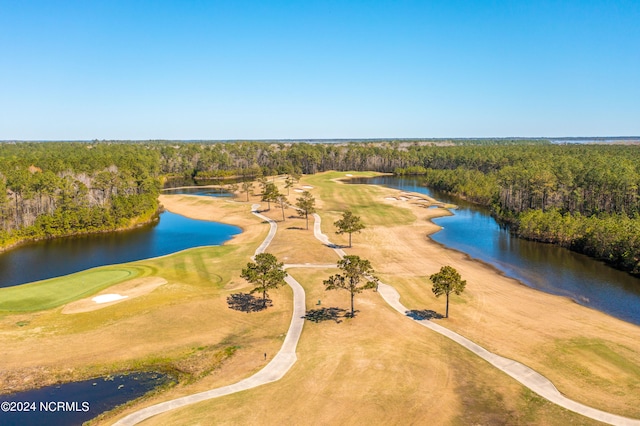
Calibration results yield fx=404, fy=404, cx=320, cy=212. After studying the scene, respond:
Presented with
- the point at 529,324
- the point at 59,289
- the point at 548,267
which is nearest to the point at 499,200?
the point at 548,267

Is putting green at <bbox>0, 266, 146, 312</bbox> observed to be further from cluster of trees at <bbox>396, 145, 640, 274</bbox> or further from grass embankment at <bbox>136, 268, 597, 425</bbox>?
cluster of trees at <bbox>396, 145, 640, 274</bbox>

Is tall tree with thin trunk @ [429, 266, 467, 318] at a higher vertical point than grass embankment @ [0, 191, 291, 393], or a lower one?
higher

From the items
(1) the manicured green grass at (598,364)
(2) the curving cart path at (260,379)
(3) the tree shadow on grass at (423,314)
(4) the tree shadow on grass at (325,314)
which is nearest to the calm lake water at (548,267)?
(1) the manicured green grass at (598,364)

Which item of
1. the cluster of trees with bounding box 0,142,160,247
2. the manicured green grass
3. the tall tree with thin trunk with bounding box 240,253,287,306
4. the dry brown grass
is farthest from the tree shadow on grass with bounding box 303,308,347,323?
the cluster of trees with bounding box 0,142,160,247

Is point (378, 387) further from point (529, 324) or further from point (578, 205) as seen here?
point (578, 205)

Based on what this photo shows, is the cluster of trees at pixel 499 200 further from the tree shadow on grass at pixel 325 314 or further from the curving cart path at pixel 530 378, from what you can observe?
the tree shadow on grass at pixel 325 314

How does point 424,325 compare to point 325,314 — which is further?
point 325,314
